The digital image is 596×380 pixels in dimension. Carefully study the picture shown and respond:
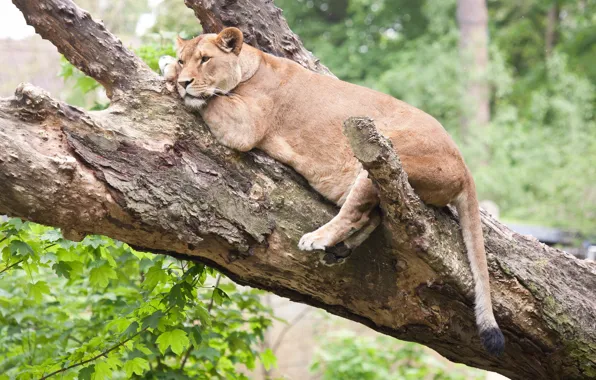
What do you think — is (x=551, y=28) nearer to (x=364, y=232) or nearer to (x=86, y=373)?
(x=364, y=232)

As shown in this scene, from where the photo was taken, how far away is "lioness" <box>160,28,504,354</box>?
3.94m

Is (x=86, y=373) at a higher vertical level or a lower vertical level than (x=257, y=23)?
lower

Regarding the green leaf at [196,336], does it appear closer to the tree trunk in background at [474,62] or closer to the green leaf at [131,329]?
the green leaf at [131,329]

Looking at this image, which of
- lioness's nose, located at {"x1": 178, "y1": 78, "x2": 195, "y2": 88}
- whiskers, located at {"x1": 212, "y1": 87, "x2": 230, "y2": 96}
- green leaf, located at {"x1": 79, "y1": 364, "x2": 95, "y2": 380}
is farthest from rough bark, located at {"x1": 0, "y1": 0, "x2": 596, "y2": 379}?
green leaf, located at {"x1": 79, "y1": 364, "x2": 95, "y2": 380}

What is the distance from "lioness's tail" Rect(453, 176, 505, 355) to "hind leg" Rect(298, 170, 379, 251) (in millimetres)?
614

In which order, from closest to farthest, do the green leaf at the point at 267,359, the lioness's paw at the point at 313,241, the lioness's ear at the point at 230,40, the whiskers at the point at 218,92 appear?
the lioness's paw at the point at 313,241 → the whiskers at the point at 218,92 → the lioness's ear at the point at 230,40 → the green leaf at the point at 267,359

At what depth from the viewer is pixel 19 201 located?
328 centimetres

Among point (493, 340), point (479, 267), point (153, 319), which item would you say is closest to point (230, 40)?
point (153, 319)

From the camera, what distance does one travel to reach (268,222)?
386cm

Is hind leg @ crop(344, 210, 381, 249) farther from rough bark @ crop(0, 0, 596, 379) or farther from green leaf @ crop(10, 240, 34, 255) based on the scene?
green leaf @ crop(10, 240, 34, 255)

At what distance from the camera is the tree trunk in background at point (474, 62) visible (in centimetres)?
1911

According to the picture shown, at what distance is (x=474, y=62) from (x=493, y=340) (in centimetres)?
1647

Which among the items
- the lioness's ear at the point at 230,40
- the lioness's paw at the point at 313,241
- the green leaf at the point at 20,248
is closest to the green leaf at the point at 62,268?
the green leaf at the point at 20,248

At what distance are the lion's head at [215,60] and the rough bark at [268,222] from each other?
16.3 inches
